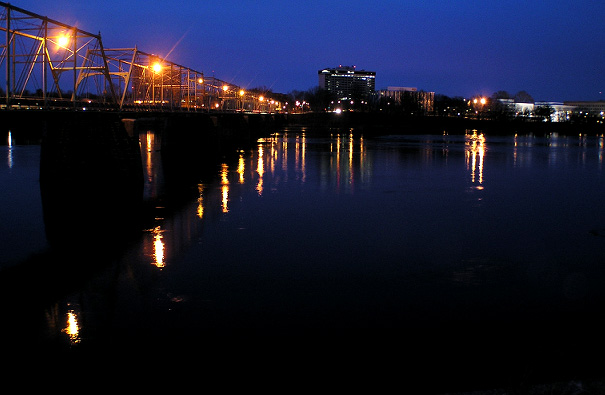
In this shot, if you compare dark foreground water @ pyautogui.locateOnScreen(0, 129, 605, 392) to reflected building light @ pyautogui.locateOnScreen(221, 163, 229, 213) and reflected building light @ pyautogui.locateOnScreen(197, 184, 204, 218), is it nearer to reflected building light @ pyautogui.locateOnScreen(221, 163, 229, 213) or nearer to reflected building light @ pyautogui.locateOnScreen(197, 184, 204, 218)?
reflected building light @ pyautogui.locateOnScreen(197, 184, 204, 218)

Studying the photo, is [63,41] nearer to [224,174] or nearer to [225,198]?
[224,174]

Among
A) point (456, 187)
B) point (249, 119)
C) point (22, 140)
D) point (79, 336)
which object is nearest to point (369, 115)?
point (249, 119)

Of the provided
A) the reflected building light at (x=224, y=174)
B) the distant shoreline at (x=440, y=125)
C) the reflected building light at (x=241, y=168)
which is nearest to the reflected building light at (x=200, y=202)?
the reflected building light at (x=224, y=174)

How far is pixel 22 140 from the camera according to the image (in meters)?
75.6

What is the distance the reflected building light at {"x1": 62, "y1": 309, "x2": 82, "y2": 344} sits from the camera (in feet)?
30.6

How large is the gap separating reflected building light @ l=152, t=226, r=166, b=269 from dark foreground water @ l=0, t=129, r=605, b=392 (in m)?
0.07

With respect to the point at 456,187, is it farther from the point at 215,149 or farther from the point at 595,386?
the point at 215,149

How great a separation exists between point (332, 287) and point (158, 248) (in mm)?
5970

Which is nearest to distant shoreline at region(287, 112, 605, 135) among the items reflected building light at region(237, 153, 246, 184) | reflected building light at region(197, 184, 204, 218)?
reflected building light at region(237, 153, 246, 184)

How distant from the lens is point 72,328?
9.80 meters

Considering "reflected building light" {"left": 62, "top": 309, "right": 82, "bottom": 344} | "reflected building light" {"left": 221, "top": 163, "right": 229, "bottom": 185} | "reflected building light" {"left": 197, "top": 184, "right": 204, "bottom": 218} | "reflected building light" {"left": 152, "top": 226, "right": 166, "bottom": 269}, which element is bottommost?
"reflected building light" {"left": 62, "top": 309, "right": 82, "bottom": 344}

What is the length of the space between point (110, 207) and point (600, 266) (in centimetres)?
1793

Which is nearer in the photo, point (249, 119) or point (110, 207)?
point (110, 207)

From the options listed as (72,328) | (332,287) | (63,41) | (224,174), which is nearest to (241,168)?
(224,174)
